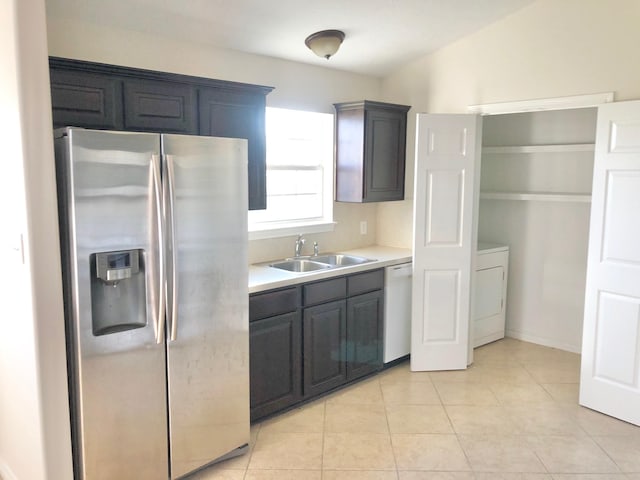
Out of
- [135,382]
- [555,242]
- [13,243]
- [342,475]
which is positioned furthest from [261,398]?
[555,242]

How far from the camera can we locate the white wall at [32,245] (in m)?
2.02

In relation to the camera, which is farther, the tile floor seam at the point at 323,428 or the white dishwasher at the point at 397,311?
the white dishwasher at the point at 397,311

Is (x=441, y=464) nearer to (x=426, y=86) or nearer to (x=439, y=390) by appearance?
(x=439, y=390)

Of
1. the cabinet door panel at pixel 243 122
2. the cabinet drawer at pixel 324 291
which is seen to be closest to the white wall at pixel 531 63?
the cabinet drawer at pixel 324 291

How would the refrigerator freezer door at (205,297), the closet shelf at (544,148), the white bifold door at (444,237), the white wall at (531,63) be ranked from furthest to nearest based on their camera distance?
1. the closet shelf at (544,148)
2. the white bifold door at (444,237)
3. the white wall at (531,63)
4. the refrigerator freezer door at (205,297)

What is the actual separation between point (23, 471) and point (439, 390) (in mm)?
2687

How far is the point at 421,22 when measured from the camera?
361 cm

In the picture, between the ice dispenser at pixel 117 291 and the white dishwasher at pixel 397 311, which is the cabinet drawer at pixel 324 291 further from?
the ice dispenser at pixel 117 291

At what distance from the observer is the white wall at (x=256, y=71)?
9.35 ft

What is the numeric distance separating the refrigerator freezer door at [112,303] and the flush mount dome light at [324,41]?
1622 mm

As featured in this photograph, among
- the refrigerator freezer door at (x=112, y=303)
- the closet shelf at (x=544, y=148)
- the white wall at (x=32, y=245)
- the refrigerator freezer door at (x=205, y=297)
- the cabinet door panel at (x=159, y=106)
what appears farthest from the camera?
the closet shelf at (x=544, y=148)

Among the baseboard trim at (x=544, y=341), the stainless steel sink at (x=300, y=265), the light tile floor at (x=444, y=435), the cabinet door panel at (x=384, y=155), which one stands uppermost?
the cabinet door panel at (x=384, y=155)

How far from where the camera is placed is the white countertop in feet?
10.4

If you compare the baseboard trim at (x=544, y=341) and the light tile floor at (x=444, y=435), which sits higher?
the baseboard trim at (x=544, y=341)
